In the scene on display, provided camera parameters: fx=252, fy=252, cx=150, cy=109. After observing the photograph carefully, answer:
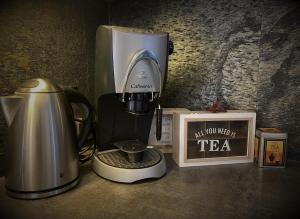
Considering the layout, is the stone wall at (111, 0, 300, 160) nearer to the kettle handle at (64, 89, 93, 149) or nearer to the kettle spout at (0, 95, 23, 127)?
the kettle handle at (64, 89, 93, 149)

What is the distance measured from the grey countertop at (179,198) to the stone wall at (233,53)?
297 millimetres

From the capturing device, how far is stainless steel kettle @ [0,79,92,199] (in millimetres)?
638

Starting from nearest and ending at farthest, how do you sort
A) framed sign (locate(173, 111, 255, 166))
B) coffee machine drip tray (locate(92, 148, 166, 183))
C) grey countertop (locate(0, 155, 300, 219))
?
grey countertop (locate(0, 155, 300, 219))
coffee machine drip tray (locate(92, 148, 166, 183))
framed sign (locate(173, 111, 255, 166))

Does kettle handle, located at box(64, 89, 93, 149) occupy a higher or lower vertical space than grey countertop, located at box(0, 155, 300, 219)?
higher

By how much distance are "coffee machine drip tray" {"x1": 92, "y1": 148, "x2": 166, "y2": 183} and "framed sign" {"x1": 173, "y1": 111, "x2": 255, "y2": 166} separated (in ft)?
0.39

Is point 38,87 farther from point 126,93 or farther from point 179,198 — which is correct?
point 179,198

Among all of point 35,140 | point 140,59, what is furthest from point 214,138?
point 35,140

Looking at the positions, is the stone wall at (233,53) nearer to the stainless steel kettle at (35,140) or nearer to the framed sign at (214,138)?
the framed sign at (214,138)

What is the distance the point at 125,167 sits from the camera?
0.76 metres

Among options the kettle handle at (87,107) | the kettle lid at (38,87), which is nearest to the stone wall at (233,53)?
the kettle handle at (87,107)

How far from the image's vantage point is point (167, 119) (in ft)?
3.28

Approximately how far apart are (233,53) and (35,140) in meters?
0.80

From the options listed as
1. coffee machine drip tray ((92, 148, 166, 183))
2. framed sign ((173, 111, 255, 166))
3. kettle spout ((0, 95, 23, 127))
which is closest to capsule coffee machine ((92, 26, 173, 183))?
coffee machine drip tray ((92, 148, 166, 183))

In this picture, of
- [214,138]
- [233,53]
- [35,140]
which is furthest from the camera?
[233,53]
